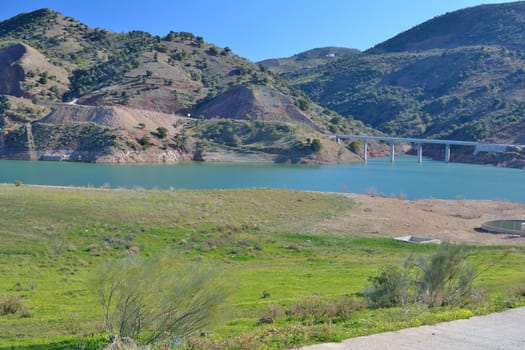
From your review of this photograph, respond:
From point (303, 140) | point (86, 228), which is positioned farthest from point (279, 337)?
point (303, 140)

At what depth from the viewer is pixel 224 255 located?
90.4 feet

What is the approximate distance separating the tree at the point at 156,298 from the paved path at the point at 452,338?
6.37 feet

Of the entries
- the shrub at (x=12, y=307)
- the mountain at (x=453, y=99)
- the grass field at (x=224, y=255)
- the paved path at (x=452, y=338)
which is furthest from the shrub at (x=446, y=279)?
the mountain at (x=453, y=99)

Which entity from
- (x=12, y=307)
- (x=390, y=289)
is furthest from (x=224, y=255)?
(x=390, y=289)

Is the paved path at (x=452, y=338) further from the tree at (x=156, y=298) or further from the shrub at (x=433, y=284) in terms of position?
the shrub at (x=433, y=284)

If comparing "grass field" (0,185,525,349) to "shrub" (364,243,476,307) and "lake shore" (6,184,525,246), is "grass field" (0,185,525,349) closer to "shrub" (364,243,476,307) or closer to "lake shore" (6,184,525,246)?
"shrub" (364,243,476,307)

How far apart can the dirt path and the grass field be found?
132 cm

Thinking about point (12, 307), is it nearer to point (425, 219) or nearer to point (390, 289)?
point (390, 289)

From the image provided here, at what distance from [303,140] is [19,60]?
60.4 meters

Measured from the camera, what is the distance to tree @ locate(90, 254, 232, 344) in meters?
10.5

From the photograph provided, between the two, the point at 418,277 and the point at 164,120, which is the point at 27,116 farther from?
the point at 418,277

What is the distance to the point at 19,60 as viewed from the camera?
125m

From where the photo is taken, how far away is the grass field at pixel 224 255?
1238 cm

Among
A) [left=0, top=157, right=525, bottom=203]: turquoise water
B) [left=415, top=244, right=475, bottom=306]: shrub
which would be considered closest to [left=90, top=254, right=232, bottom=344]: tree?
[left=415, top=244, right=475, bottom=306]: shrub
